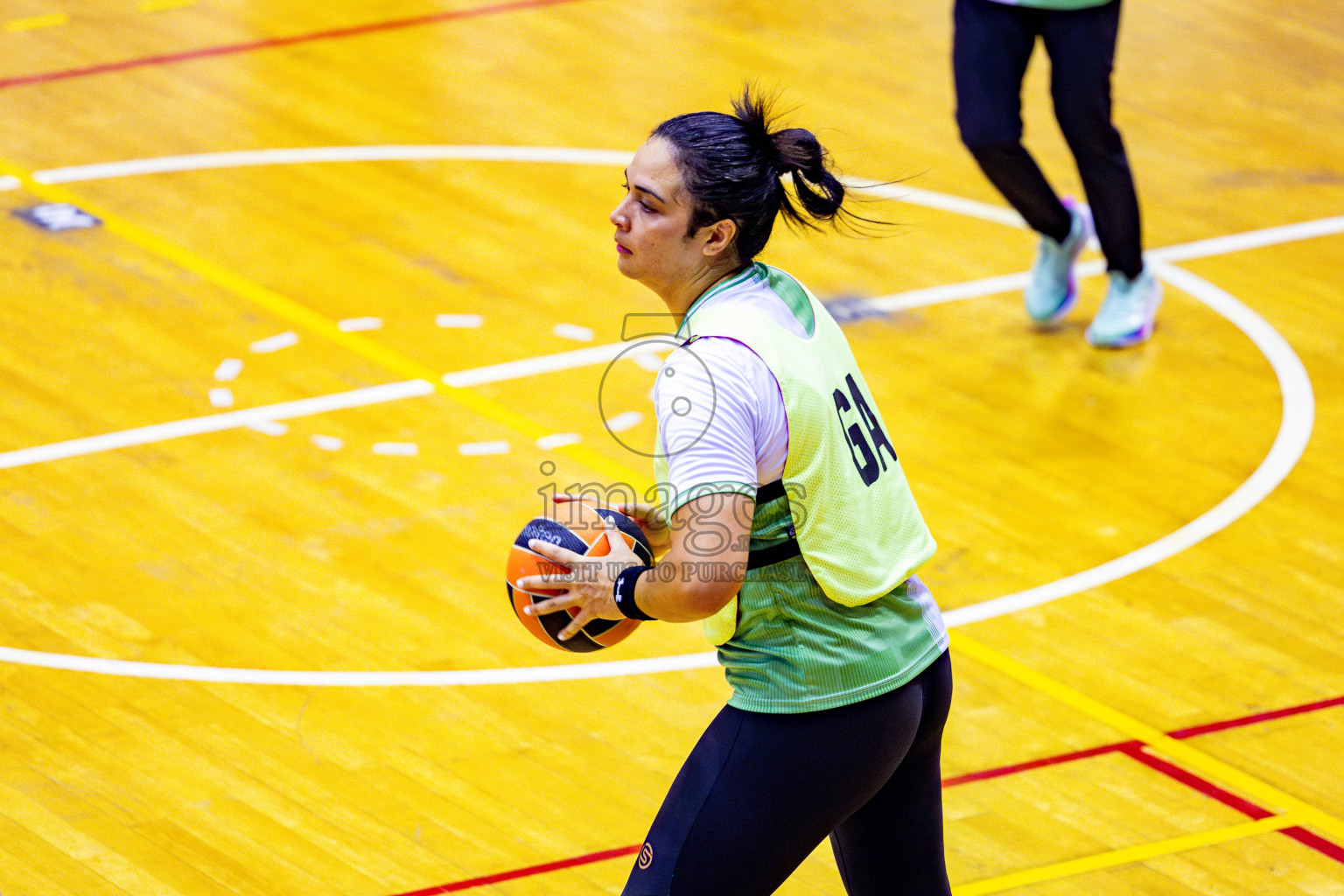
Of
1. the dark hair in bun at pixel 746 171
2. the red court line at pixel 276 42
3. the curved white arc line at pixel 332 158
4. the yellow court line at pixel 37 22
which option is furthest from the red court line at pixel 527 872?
the yellow court line at pixel 37 22

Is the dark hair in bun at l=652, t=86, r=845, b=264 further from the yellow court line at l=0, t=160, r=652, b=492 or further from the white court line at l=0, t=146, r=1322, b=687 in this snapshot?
the yellow court line at l=0, t=160, r=652, b=492

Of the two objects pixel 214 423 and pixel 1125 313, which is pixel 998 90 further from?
pixel 214 423

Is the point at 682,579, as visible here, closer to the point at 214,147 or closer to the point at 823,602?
the point at 823,602

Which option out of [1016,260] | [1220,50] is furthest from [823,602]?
[1220,50]

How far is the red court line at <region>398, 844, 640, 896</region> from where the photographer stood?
380 centimetres

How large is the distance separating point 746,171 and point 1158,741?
226 cm

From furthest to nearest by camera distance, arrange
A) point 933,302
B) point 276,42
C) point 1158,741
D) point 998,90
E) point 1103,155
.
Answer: point 276,42 < point 933,302 < point 1103,155 < point 998,90 < point 1158,741

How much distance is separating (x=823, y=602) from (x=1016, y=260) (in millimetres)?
4589

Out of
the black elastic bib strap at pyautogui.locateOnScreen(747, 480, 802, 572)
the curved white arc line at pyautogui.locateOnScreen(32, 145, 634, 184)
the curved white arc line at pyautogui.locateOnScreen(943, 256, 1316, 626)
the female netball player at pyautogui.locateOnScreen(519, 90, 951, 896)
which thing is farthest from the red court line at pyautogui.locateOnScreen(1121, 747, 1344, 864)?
the curved white arc line at pyautogui.locateOnScreen(32, 145, 634, 184)

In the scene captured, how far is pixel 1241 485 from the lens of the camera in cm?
566

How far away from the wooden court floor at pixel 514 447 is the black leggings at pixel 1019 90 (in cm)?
59

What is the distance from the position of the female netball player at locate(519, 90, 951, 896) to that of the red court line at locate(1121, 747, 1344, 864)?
61.8 inches

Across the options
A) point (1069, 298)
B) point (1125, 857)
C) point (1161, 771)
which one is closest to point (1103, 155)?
point (1069, 298)

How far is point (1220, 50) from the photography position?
9398 mm
